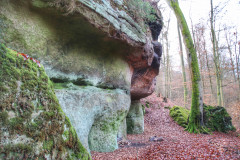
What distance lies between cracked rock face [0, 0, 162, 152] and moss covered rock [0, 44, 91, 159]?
70.5 inches

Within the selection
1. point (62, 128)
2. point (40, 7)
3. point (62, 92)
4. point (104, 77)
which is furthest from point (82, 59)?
point (62, 128)

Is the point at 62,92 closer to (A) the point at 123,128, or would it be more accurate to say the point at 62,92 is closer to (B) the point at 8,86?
(B) the point at 8,86

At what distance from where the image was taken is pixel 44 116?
2434mm

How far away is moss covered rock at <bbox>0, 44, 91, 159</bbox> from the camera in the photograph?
6.32ft

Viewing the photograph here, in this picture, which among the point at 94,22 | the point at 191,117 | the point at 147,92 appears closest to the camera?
the point at 94,22

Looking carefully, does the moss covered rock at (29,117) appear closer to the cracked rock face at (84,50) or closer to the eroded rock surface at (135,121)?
the cracked rock face at (84,50)

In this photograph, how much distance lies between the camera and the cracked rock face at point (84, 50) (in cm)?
435

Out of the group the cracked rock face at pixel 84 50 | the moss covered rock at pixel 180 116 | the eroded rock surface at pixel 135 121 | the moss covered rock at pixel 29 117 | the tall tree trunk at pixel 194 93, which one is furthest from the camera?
the moss covered rock at pixel 180 116

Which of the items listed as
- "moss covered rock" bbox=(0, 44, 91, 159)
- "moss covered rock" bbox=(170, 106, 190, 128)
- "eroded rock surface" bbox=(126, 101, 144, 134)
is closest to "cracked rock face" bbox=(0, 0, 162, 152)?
"moss covered rock" bbox=(0, 44, 91, 159)

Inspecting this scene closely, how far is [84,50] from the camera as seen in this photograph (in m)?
5.86

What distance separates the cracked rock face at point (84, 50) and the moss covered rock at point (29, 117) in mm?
1791

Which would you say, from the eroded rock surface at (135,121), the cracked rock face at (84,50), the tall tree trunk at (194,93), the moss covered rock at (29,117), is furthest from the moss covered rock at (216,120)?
the moss covered rock at (29,117)

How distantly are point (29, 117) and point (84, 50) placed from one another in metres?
4.03

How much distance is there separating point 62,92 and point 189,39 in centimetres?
875
